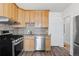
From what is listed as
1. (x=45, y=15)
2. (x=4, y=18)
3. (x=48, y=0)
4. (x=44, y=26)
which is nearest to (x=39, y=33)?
(x=44, y=26)

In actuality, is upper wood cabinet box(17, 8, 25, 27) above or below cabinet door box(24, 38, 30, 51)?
above

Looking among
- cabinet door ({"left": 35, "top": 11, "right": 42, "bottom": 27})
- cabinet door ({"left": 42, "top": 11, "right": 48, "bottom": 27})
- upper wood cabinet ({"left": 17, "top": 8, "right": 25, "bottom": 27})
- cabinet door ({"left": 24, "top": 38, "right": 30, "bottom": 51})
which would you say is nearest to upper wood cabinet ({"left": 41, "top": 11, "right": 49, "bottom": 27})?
cabinet door ({"left": 42, "top": 11, "right": 48, "bottom": 27})

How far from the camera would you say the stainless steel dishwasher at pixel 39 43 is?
753 cm

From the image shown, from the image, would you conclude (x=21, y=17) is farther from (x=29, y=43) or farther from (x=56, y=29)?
(x=56, y=29)

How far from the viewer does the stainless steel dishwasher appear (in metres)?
7.53

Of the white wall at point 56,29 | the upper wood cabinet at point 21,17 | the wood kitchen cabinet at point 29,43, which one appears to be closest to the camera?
the wood kitchen cabinet at point 29,43

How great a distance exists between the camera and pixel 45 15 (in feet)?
26.0

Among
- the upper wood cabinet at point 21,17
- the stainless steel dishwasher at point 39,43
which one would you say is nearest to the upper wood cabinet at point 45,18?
the stainless steel dishwasher at point 39,43

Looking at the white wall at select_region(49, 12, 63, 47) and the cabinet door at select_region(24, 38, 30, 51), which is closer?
the cabinet door at select_region(24, 38, 30, 51)

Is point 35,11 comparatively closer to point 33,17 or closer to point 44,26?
point 33,17

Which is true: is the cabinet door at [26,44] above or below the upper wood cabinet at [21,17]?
below

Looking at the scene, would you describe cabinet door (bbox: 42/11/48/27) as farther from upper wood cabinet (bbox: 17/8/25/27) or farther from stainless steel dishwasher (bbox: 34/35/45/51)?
upper wood cabinet (bbox: 17/8/25/27)

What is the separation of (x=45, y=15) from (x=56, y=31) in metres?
1.80

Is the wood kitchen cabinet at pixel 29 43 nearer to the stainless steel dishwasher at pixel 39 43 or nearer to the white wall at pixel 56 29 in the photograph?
the stainless steel dishwasher at pixel 39 43
